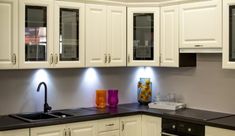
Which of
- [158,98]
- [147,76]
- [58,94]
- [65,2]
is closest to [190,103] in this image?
[158,98]

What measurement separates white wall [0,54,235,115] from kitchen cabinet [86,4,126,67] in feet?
1.12

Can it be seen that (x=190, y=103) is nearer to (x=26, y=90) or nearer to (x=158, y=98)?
(x=158, y=98)

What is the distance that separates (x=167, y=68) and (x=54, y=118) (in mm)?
1951

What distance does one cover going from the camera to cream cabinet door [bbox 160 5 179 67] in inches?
190

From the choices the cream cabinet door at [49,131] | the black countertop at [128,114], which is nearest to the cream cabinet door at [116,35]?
the black countertop at [128,114]

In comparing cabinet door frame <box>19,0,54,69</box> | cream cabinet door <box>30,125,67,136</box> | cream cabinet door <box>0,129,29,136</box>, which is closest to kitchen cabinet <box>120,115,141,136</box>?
→ cream cabinet door <box>30,125,67,136</box>

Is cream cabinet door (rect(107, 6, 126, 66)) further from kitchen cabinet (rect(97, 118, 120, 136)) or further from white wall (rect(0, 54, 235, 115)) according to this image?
kitchen cabinet (rect(97, 118, 120, 136))

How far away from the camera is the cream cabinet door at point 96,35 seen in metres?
4.74

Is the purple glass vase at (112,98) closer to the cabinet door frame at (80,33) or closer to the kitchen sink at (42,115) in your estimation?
the cabinet door frame at (80,33)

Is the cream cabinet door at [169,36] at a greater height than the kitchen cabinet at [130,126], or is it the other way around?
the cream cabinet door at [169,36]

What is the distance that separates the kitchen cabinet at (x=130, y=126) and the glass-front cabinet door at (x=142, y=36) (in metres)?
0.76

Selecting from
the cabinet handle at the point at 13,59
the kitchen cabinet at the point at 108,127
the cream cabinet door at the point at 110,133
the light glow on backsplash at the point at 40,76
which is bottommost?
the cream cabinet door at the point at 110,133

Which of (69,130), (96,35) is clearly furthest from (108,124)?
(96,35)

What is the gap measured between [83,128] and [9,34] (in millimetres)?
1358
